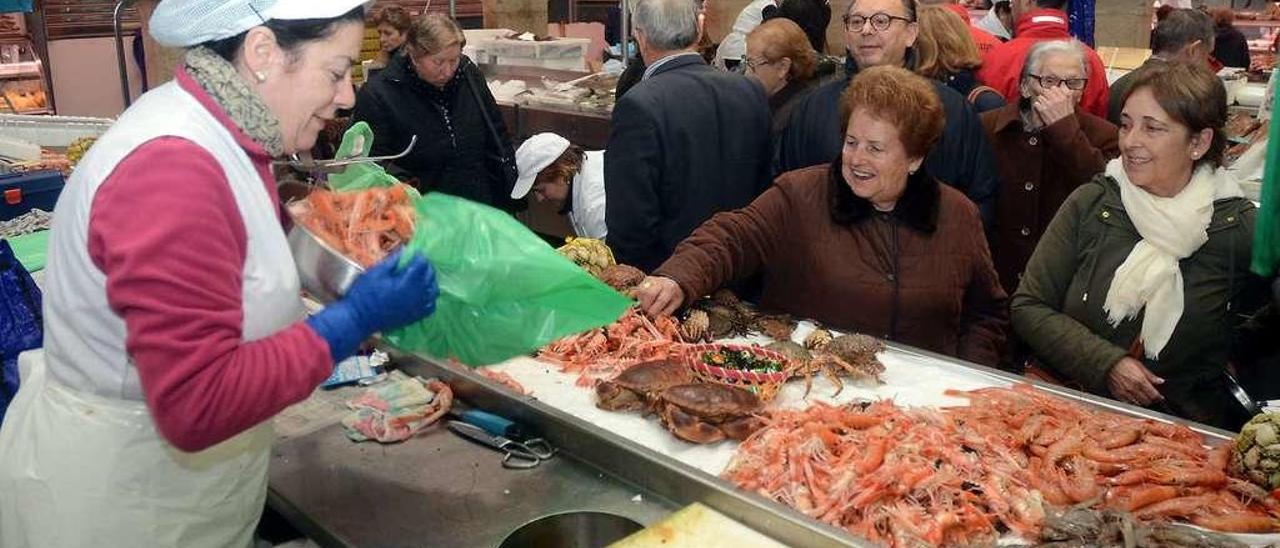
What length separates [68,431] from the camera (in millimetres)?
1863

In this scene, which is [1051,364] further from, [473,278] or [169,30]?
[169,30]

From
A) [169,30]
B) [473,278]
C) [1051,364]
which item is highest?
[169,30]

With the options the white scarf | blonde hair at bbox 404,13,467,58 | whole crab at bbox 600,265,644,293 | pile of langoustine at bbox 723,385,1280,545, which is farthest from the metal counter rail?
blonde hair at bbox 404,13,467,58

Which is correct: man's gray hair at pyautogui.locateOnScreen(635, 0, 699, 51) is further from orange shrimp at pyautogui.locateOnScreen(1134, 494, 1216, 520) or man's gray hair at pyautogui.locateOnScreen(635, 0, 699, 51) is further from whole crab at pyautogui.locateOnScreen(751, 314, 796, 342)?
orange shrimp at pyautogui.locateOnScreen(1134, 494, 1216, 520)

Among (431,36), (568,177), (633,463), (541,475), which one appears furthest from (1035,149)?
(431,36)

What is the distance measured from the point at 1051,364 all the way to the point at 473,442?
1.77 m

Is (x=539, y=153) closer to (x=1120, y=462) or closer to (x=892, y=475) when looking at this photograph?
(x=892, y=475)

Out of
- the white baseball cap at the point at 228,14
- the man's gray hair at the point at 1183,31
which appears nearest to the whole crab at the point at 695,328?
the white baseball cap at the point at 228,14

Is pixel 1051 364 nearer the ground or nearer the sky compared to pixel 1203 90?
nearer the ground

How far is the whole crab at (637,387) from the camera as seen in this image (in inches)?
102

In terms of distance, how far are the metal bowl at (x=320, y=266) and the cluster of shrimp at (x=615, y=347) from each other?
960mm

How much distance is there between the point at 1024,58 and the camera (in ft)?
14.9

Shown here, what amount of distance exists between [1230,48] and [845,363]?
8107mm

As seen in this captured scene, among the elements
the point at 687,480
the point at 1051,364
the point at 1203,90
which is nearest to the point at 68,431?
the point at 687,480
